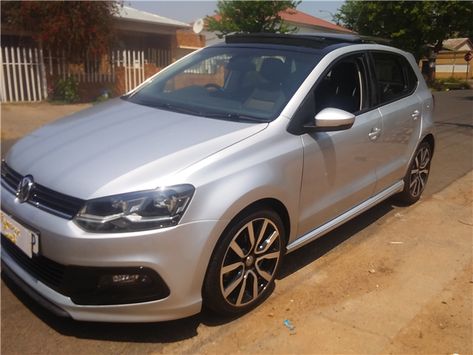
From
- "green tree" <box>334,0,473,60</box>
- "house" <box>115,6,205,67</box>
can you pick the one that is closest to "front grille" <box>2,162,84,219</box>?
"house" <box>115,6,205,67</box>

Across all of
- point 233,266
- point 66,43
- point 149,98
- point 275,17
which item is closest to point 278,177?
point 233,266

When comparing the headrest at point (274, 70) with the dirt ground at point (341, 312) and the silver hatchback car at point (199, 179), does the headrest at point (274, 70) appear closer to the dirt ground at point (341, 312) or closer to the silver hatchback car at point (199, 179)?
the silver hatchback car at point (199, 179)

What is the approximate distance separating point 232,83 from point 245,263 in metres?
1.49

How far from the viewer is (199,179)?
2.54 metres

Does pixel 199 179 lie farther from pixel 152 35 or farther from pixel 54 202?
pixel 152 35

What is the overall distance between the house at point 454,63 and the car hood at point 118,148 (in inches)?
705

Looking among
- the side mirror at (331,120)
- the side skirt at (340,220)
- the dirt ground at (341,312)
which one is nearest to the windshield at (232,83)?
the side mirror at (331,120)

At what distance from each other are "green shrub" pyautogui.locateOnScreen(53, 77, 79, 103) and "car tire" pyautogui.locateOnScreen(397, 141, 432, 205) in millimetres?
10813

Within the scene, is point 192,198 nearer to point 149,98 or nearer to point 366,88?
point 149,98

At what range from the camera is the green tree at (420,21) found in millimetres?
27250

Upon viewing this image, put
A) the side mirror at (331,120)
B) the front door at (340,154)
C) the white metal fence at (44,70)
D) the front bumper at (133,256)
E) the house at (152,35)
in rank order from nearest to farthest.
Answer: the front bumper at (133,256) → the side mirror at (331,120) → the front door at (340,154) → the white metal fence at (44,70) → the house at (152,35)

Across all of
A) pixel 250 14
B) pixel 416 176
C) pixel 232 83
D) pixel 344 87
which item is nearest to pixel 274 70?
pixel 232 83

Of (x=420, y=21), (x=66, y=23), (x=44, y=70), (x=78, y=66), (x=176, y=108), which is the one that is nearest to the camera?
(x=176, y=108)

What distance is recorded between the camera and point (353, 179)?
3.80 metres
